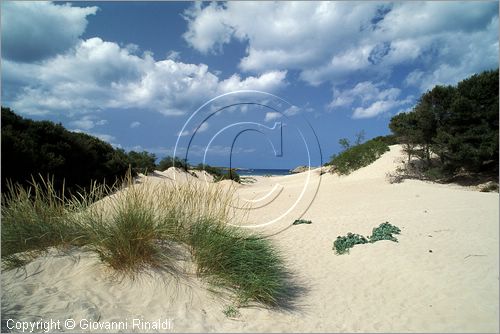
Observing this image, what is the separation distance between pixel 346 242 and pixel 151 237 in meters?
4.65

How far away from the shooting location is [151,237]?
5246 millimetres

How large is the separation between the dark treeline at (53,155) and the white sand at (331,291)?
3940 mm

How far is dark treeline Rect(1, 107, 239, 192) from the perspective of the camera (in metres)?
11.0

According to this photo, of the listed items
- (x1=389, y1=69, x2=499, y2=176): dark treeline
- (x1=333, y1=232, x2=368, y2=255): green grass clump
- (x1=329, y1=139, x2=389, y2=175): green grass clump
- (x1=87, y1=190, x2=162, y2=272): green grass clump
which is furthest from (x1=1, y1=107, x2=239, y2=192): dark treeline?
(x1=329, y1=139, x2=389, y2=175): green grass clump

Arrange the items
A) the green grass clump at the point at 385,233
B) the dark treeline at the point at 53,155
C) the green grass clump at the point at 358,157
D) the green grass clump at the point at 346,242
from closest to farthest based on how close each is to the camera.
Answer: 1. the green grass clump at the point at 346,242
2. the green grass clump at the point at 385,233
3. the dark treeline at the point at 53,155
4. the green grass clump at the point at 358,157

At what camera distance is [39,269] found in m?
4.83

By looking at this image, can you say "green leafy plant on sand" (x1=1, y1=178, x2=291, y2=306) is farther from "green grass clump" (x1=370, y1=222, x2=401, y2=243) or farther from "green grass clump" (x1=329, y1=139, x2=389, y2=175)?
"green grass clump" (x1=329, y1=139, x2=389, y2=175)

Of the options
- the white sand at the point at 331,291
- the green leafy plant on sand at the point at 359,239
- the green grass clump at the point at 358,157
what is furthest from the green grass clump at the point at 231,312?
the green grass clump at the point at 358,157

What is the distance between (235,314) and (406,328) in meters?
2.15

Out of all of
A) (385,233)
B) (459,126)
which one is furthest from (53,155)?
(459,126)

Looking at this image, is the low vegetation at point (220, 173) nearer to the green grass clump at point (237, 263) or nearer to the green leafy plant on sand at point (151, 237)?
the green leafy plant on sand at point (151, 237)

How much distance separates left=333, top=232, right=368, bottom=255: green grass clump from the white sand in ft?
0.65

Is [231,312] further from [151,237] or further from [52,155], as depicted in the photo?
[52,155]

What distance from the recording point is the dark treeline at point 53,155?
Result: 11023 millimetres
